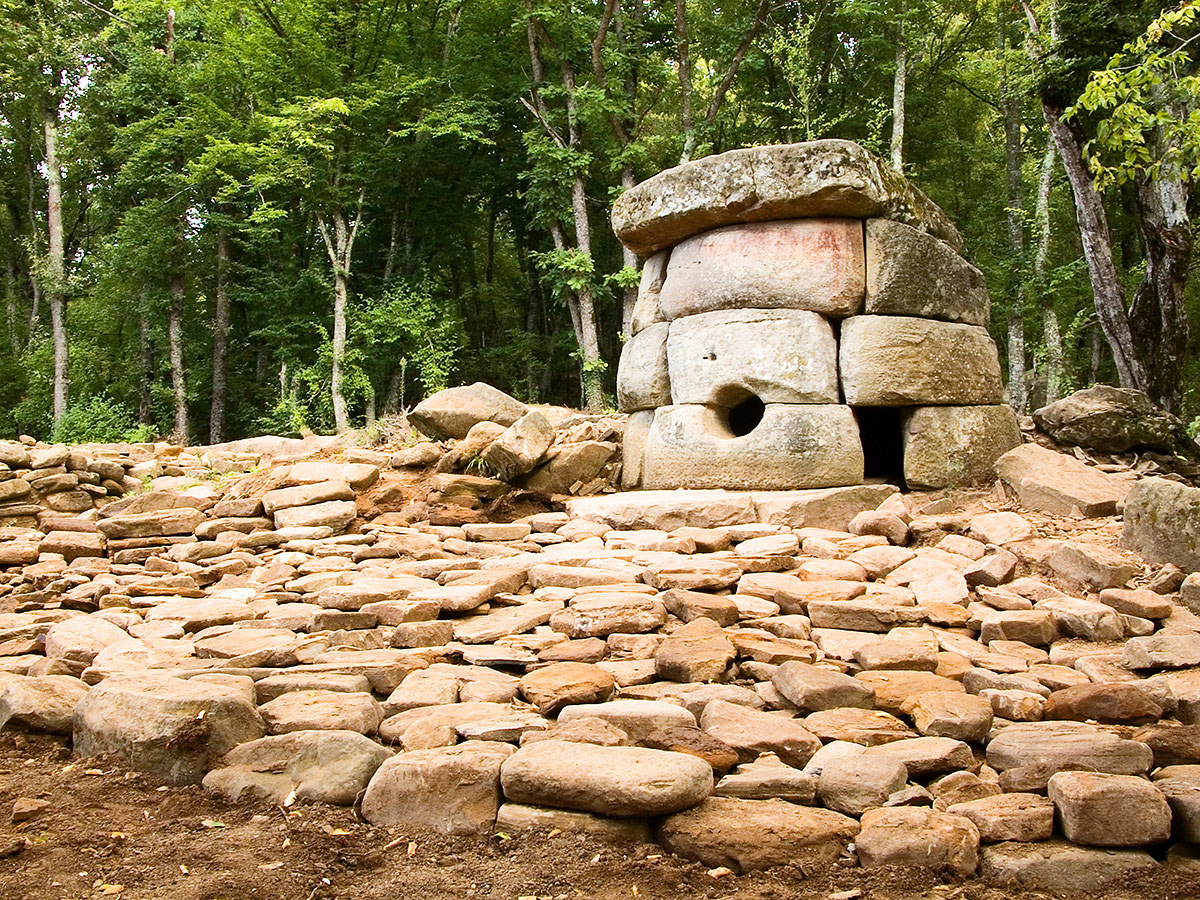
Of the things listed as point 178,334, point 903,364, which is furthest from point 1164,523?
point 178,334

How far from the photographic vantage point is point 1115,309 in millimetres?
9125

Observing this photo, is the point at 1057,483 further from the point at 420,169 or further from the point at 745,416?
the point at 420,169

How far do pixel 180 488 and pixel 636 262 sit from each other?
952cm

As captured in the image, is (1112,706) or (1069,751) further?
(1112,706)

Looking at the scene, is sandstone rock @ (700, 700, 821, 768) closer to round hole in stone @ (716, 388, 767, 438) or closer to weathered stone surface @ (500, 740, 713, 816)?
weathered stone surface @ (500, 740, 713, 816)

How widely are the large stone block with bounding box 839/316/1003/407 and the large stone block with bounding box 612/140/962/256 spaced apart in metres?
0.91

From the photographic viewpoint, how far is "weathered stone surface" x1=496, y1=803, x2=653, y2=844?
2.11 metres

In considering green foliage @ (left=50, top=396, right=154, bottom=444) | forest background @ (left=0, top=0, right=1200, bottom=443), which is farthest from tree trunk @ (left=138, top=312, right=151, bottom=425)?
green foliage @ (left=50, top=396, right=154, bottom=444)

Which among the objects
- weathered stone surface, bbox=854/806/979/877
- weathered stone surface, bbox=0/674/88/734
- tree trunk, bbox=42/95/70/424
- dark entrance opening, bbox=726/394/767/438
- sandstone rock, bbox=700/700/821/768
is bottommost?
weathered stone surface, bbox=854/806/979/877

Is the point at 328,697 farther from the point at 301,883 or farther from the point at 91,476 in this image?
the point at 91,476

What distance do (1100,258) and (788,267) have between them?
16.5 feet

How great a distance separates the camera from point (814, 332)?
246 inches

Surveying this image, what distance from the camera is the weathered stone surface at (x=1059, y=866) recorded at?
200cm

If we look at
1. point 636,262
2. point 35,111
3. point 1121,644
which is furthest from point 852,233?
point 35,111
